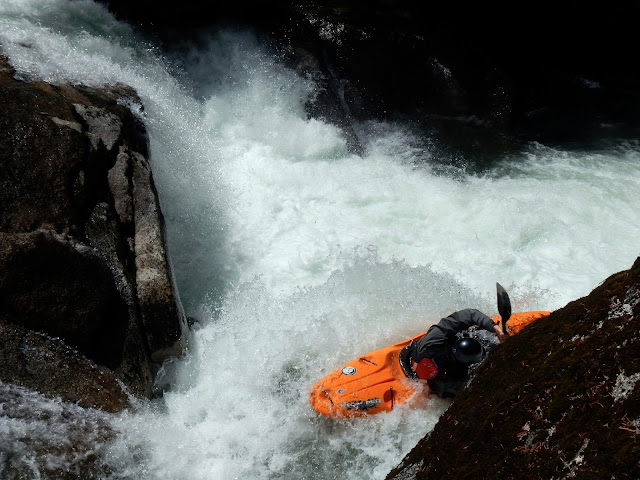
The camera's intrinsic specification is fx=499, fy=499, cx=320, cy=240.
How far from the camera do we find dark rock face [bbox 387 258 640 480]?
175cm

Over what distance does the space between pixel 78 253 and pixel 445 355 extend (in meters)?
3.77

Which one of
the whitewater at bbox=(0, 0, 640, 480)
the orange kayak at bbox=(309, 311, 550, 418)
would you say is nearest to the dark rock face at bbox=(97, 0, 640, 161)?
the whitewater at bbox=(0, 0, 640, 480)

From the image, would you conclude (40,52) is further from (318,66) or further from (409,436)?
(409,436)

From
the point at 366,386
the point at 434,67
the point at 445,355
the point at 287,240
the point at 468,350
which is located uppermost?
the point at 434,67

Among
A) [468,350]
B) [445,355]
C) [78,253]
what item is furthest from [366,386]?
[78,253]

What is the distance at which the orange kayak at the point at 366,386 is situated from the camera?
514 cm

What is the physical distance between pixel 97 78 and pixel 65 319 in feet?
14.1

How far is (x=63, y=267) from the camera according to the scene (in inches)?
187

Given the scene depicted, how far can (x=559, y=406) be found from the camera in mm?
1985

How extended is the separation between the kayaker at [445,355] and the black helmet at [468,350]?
31 millimetres

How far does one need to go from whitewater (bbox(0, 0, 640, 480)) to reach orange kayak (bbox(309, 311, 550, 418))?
0.13 meters

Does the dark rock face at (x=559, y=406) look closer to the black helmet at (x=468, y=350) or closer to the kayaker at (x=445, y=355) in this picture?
the black helmet at (x=468, y=350)

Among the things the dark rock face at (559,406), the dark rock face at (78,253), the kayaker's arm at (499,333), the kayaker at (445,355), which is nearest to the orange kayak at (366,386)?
the kayaker at (445,355)

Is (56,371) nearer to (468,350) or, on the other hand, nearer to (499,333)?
(468,350)
